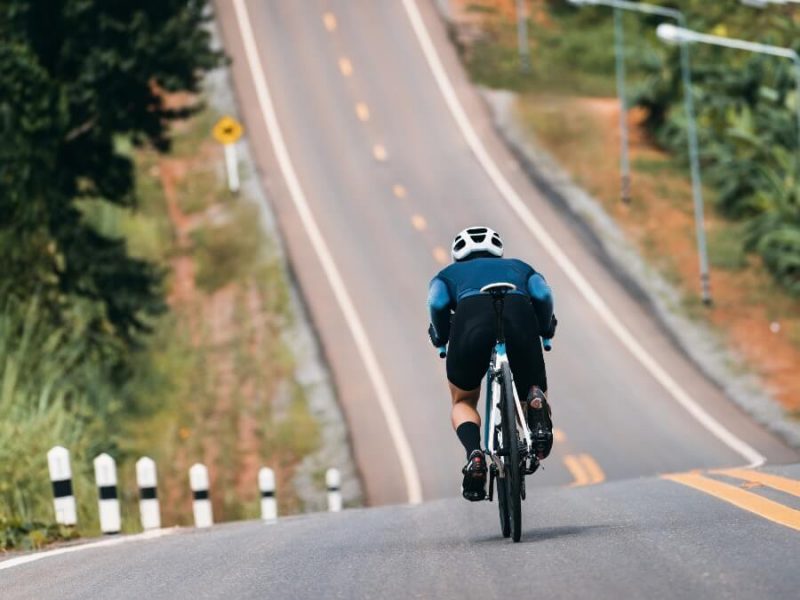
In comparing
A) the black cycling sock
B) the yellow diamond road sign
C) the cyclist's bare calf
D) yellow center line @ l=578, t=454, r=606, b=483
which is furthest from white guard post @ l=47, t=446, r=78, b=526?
the yellow diamond road sign

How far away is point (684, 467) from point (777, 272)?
11.9m

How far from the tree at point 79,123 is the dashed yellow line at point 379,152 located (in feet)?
55.8

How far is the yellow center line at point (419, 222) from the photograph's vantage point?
44.6 meters

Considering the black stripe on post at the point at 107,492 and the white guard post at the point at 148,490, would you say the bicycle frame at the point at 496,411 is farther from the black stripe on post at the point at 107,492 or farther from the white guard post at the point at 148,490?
the white guard post at the point at 148,490

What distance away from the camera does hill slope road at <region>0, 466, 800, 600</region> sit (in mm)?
8164

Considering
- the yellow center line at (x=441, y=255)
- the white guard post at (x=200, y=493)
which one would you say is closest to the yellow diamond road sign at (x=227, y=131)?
the yellow center line at (x=441, y=255)

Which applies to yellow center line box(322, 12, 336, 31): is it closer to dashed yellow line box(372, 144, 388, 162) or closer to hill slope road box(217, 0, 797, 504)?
hill slope road box(217, 0, 797, 504)

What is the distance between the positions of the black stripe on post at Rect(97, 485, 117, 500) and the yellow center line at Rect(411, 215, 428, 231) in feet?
93.0

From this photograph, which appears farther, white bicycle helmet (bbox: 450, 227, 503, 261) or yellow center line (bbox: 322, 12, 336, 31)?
yellow center line (bbox: 322, 12, 336, 31)

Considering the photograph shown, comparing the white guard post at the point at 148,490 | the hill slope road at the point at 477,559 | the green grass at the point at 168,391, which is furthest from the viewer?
the green grass at the point at 168,391

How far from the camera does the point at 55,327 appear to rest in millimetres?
29234

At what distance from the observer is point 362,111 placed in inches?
2103

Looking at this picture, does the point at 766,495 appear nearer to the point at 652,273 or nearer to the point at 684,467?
the point at 684,467

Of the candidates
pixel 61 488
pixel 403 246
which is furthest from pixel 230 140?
pixel 61 488
